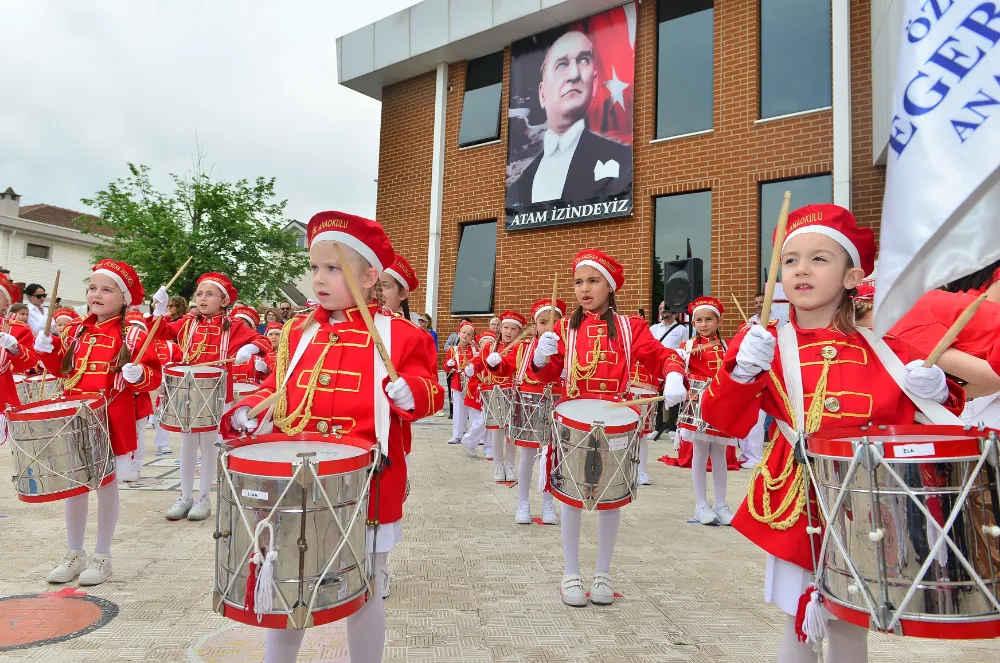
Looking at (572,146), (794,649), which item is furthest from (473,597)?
(572,146)

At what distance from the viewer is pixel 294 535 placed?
2059 millimetres

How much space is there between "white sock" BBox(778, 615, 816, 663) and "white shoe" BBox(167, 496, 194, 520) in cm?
511

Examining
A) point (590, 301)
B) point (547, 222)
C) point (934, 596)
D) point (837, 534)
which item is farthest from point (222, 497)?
point (547, 222)

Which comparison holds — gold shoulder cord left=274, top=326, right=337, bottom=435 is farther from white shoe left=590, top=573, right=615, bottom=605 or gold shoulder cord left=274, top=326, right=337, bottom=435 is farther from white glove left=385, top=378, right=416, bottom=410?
white shoe left=590, top=573, right=615, bottom=605

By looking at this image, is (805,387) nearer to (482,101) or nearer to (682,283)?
(682,283)

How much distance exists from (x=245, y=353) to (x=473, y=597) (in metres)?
3.49

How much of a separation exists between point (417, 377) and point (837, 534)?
1.63 metres

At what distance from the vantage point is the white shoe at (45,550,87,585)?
13.1ft

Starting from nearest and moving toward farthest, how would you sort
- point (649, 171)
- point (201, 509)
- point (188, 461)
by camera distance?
point (201, 509), point (188, 461), point (649, 171)

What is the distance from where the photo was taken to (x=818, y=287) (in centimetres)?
238

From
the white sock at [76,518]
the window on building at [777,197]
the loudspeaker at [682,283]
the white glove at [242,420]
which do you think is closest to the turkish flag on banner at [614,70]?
the window on building at [777,197]

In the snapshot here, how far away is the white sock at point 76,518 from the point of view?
405 centimetres

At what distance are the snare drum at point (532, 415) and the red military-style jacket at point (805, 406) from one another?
3537 millimetres

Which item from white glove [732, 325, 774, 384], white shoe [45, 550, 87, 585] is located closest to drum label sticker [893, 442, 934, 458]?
white glove [732, 325, 774, 384]
